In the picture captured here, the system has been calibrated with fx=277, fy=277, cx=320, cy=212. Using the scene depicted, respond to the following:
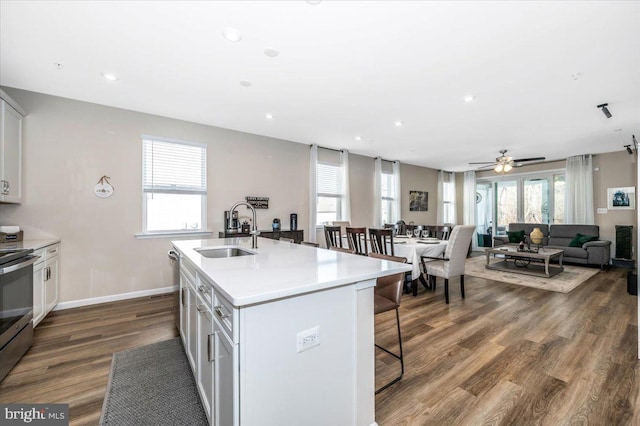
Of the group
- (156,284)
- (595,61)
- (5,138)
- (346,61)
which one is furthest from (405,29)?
(156,284)

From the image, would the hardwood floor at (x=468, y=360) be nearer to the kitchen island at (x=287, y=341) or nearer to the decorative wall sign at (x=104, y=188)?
the kitchen island at (x=287, y=341)

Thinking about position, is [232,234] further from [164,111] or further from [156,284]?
[164,111]

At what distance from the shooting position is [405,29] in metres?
2.21

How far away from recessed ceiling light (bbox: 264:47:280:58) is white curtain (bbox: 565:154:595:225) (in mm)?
8060

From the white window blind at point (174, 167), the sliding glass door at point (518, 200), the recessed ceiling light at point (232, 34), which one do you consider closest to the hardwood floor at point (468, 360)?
the white window blind at point (174, 167)

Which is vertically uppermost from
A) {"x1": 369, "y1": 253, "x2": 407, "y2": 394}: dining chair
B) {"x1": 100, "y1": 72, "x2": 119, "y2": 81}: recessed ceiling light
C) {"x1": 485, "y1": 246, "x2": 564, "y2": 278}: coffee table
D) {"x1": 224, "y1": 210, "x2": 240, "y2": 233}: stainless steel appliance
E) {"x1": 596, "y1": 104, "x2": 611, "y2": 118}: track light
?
{"x1": 100, "y1": 72, "x2": 119, "y2": 81}: recessed ceiling light

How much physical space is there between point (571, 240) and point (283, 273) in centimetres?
798

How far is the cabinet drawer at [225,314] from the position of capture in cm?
109

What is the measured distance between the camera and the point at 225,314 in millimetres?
1173

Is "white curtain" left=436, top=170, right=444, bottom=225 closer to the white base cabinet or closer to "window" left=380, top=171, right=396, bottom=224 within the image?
"window" left=380, top=171, right=396, bottom=224

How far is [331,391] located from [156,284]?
376cm

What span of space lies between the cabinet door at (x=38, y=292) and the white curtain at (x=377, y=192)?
588cm

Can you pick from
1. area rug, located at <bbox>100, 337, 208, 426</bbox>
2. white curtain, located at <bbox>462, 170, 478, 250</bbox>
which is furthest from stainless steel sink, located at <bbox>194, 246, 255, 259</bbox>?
white curtain, located at <bbox>462, 170, 478, 250</bbox>

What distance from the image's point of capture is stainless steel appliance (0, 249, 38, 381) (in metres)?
2.00
